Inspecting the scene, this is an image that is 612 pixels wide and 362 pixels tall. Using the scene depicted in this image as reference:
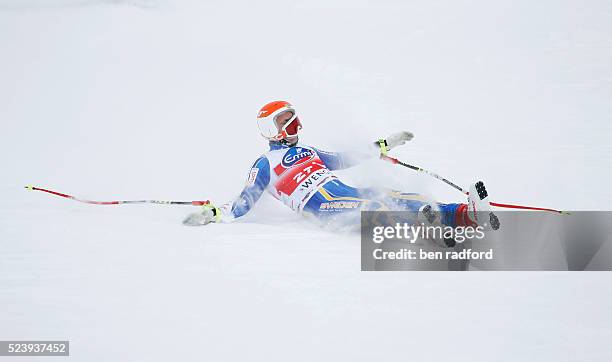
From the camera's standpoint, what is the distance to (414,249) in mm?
5594

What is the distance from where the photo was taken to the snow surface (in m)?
4.52

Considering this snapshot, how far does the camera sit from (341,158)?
7039mm

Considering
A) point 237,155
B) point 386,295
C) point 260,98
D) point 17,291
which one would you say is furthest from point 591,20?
point 17,291

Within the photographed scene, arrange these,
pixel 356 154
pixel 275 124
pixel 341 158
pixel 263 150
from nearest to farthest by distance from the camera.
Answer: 1. pixel 275 124
2. pixel 341 158
3. pixel 356 154
4. pixel 263 150

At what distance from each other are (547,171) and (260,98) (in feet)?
13.5

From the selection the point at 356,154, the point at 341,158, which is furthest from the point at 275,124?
the point at 356,154

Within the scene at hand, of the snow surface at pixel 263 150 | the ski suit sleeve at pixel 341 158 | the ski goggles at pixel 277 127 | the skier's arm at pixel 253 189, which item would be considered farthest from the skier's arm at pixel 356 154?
the skier's arm at pixel 253 189

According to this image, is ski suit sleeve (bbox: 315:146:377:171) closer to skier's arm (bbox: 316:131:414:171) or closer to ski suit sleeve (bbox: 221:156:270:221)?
skier's arm (bbox: 316:131:414:171)

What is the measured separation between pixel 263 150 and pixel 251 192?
2.48 m

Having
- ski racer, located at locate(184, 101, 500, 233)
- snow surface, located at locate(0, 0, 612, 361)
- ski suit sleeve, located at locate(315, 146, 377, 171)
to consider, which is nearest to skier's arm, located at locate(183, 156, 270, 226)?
ski racer, located at locate(184, 101, 500, 233)

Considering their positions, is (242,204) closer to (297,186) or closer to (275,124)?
(297,186)

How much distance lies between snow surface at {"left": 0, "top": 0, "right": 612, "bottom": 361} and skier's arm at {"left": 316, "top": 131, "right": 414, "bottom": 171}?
0.14m

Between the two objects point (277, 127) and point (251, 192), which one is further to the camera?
point (277, 127)

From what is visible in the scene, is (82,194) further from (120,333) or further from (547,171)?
(547,171)
